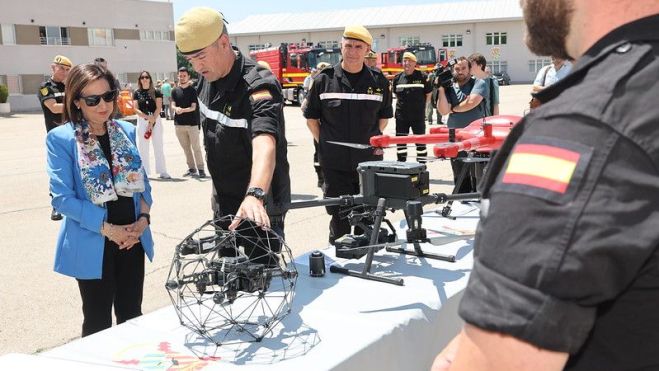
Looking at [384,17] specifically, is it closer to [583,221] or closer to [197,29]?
[197,29]

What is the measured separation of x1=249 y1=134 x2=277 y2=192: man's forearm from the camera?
2233 millimetres

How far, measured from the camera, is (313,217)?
6.97m

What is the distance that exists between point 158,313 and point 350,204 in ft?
2.86

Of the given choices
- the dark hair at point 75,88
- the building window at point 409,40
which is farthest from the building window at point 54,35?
the dark hair at point 75,88

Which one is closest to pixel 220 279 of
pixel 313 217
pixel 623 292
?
pixel 623 292

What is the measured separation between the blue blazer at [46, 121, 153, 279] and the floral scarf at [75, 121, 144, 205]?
0.04 m

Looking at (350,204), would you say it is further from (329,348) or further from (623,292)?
(623,292)

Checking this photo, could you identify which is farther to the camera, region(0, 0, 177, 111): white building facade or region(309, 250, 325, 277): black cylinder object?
region(0, 0, 177, 111): white building facade

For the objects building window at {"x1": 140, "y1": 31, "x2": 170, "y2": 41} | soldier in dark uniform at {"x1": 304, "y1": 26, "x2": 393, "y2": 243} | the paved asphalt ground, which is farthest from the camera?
building window at {"x1": 140, "y1": 31, "x2": 170, "y2": 41}

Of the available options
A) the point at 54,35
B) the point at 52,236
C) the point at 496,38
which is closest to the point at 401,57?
the point at 54,35

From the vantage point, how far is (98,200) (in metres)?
2.86

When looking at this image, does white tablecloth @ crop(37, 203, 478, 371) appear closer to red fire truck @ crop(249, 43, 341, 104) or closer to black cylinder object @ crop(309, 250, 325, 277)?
black cylinder object @ crop(309, 250, 325, 277)

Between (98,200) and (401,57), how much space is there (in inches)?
1203

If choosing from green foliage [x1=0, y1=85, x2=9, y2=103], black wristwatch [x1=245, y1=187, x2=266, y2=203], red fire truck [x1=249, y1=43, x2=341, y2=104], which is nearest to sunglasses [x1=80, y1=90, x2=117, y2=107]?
black wristwatch [x1=245, y1=187, x2=266, y2=203]
